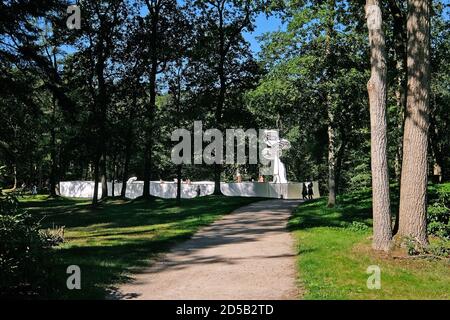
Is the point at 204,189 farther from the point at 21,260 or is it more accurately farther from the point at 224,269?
the point at 21,260

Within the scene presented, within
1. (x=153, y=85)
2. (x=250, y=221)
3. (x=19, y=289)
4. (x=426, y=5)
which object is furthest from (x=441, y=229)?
(x=153, y=85)

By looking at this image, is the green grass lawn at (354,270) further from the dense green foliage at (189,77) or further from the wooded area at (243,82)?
the dense green foliage at (189,77)

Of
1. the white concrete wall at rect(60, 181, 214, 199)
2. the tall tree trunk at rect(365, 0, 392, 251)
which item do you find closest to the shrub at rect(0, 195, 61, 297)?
the tall tree trunk at rect(365, 0, 392, 251)

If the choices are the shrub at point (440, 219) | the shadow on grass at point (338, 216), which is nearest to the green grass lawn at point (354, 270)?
the shadow on grass at point (338, 216)

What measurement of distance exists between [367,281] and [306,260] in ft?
6.99

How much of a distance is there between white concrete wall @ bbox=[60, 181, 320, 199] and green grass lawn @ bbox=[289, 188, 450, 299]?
1027 inches

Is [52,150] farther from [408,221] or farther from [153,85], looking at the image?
[408,221]

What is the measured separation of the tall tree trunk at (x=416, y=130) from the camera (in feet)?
34.6

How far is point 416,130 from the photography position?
35.1 feet

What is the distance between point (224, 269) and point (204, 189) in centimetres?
3449

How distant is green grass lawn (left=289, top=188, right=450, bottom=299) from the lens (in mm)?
7413

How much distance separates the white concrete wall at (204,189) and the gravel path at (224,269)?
25059mm

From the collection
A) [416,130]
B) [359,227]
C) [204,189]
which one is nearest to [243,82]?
[204,189]

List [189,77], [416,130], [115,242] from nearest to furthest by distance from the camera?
[416,130]
[115,242]
[189,77]
